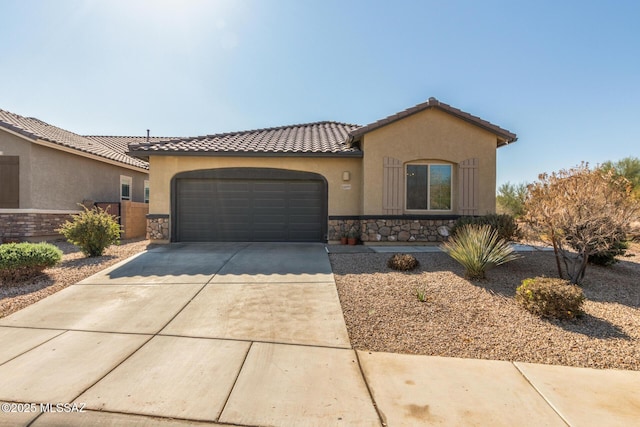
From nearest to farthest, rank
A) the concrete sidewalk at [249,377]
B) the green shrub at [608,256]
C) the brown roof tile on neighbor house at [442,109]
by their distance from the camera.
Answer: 1. the concrete sidewalk at [249,377]
2. the green shrub at [608,256]
3. the brown roof tile on neighbor house at [442,109]

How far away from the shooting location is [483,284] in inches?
236


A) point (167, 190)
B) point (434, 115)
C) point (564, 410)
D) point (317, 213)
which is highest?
point (434, 115)

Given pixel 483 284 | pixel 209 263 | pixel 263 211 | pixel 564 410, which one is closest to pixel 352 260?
pixel 483 284

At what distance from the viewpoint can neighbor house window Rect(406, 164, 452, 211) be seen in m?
10.6

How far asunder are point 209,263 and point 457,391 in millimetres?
6265

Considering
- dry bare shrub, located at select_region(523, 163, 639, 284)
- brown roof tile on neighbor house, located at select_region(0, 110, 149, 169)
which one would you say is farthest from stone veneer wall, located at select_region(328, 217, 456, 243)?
brown roof tile on neighbor house, located at select_region(0, 110, 149, 169)

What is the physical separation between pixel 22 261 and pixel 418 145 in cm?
1057

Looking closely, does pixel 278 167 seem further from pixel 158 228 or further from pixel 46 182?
pixel 46 182

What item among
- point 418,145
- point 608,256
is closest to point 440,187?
point 418,145

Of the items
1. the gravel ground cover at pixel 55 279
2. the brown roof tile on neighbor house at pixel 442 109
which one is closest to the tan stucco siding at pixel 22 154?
the gravel ground cover at pixel 55 279

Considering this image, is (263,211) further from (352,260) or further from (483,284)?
(483,284)

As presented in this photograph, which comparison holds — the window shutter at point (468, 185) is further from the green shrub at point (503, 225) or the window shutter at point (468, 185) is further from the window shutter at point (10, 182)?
the window shutter at point (10, 182)

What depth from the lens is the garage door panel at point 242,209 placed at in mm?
10961

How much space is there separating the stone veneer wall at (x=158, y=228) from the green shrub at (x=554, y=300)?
33.7 ft
